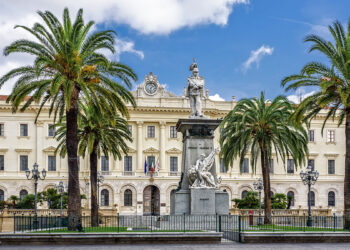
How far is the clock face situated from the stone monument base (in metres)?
39.9

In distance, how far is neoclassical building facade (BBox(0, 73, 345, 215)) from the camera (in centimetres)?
6031

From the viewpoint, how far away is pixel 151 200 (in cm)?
6216

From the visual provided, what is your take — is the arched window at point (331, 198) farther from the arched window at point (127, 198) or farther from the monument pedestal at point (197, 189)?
the monument pedestal at point (197, 189)

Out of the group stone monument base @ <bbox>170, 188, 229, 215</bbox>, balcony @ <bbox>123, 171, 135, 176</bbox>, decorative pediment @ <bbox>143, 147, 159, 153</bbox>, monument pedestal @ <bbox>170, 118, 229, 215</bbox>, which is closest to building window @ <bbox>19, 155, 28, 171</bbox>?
balcony @ <bbox>123, 171, 135, 176</bbox>

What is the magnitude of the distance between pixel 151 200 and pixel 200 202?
130 ft

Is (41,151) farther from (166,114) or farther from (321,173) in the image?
(321,173)

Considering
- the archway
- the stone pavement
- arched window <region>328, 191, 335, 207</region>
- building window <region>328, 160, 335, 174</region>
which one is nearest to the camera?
the stone pavement

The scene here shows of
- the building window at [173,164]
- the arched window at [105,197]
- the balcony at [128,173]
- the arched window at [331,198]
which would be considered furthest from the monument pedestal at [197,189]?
the arched window at [331,198]

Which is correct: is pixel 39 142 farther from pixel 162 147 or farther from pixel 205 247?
pixel 205 247

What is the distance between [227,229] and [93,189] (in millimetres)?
14187

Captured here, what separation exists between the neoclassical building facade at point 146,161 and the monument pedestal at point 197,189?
119 ft

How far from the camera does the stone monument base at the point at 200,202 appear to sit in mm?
23031

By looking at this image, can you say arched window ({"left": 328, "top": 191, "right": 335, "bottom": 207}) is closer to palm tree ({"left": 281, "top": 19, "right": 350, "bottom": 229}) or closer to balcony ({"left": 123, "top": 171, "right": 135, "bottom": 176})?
balcony ({"left": 123, "top": 171, "right": 135, "bottom": 176})

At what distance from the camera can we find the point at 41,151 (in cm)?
6059
